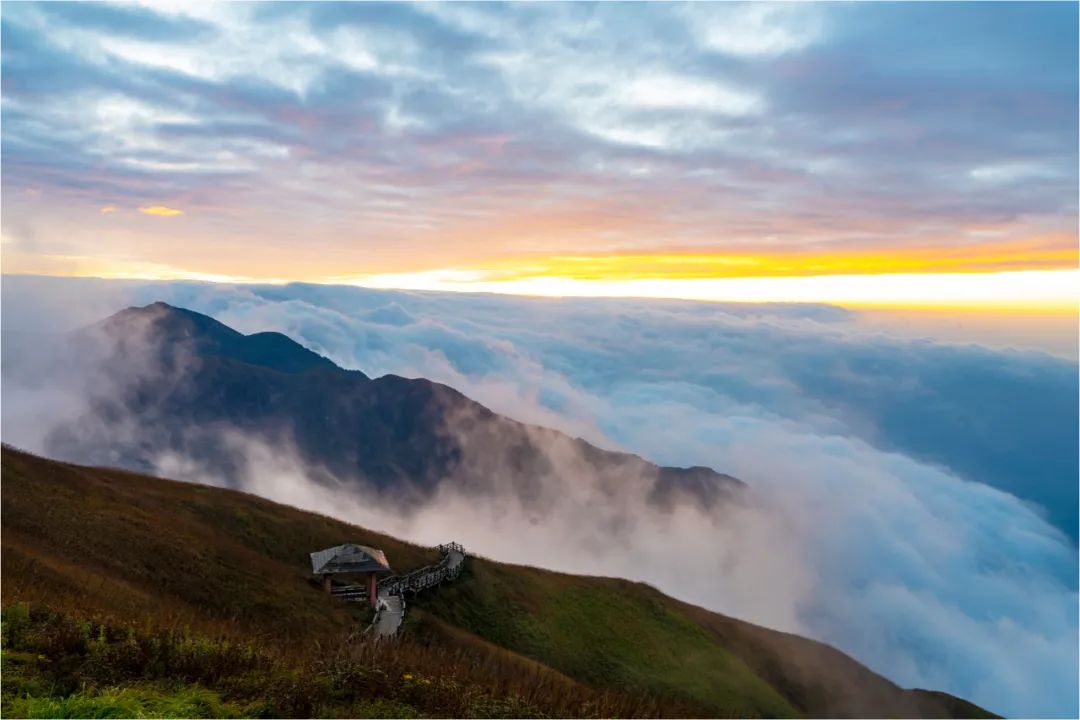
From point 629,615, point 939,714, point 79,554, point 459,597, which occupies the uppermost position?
point 79,554

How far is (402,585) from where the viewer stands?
41.5 m

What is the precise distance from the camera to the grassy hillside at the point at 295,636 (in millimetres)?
11039

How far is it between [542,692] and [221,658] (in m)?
6.08

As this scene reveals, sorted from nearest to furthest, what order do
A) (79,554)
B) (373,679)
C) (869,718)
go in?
(373,679) < (79,554) < (869,718)

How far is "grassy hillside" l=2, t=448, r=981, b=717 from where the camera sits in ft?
36.2

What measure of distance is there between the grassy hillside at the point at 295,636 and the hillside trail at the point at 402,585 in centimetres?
96

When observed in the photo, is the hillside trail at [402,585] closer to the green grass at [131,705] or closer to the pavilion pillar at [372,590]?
the pavilion pillar at [372,590]

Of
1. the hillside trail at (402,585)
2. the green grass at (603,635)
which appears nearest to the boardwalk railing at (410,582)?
the hillside trail at (402,585)

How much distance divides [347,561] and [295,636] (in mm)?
10349

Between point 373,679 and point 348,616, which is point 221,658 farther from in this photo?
point 348,616

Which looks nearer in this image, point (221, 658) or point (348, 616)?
point (221, 658)

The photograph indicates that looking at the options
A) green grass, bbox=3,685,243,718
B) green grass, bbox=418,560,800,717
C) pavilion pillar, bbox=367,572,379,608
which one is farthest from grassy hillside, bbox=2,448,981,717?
pavilion pillar, bbox=367,572,379,608

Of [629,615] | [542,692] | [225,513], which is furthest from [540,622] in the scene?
[542,692]

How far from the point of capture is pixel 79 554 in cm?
2781
